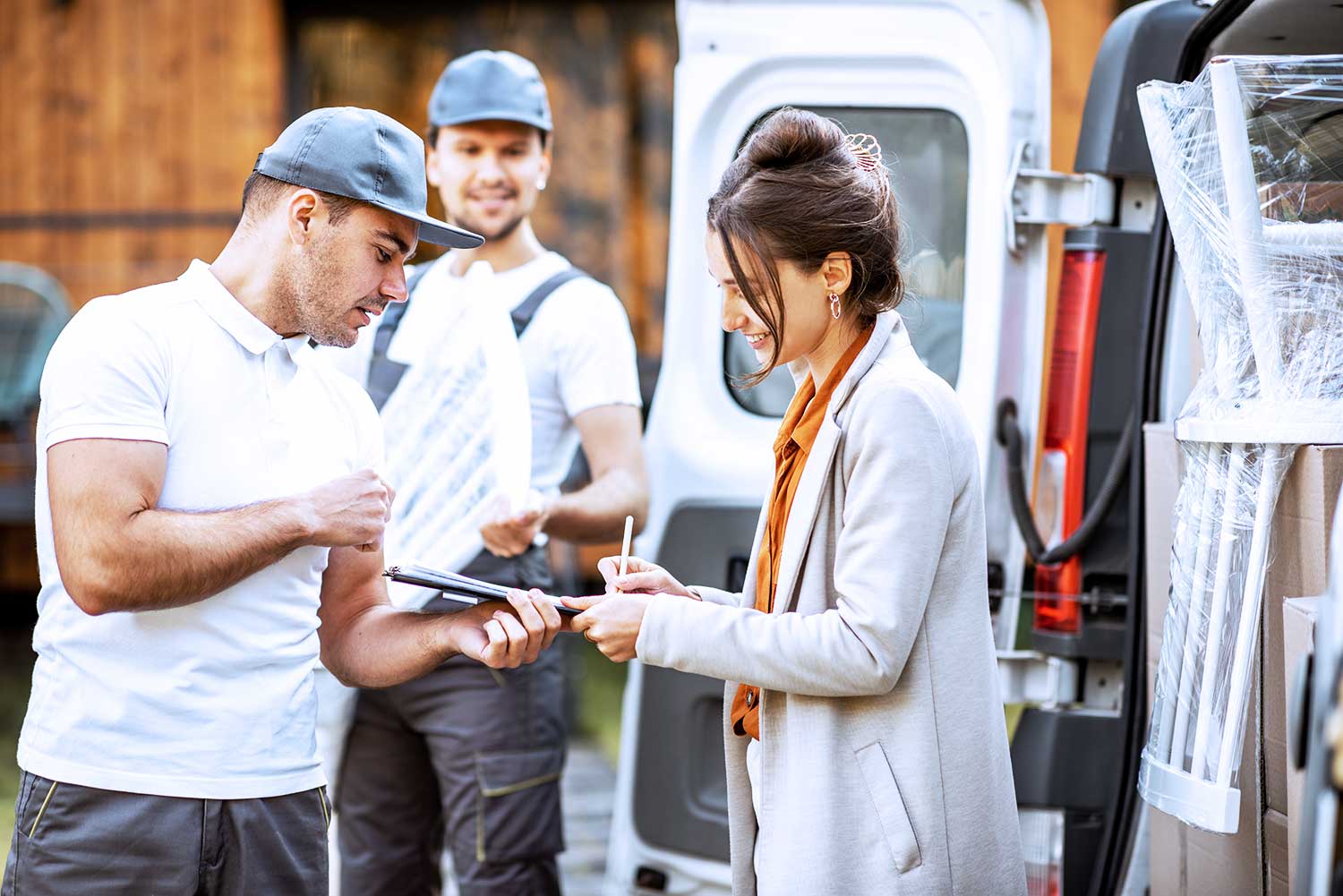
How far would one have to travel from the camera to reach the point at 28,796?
2029 millimetres

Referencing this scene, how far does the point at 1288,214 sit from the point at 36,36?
7789mm

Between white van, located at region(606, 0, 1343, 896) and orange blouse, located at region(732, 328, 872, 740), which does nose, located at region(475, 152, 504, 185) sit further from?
orange blouse, located at region(732, 328, 872, 740)

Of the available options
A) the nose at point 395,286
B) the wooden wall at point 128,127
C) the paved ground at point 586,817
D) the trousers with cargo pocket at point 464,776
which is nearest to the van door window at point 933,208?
the trousers with cargo pocket at point 464,776

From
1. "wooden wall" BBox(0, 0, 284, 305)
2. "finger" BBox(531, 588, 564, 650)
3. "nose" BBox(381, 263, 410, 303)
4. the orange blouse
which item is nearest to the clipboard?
"finger" BBox(531, 588, 564, 650)

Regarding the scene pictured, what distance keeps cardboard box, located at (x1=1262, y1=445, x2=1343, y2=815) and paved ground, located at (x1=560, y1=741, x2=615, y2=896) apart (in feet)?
8.78

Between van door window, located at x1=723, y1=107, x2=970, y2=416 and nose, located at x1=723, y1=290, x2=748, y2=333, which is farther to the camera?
van door window, located at x1=723, y1=107, x2=970, y2=416

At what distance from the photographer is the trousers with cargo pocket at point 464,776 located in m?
3.00

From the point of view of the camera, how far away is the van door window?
10.1ft

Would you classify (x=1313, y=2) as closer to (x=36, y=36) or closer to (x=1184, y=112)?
(x=1184, y=112)

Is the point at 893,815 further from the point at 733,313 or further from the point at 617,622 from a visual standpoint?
the point at 733,313

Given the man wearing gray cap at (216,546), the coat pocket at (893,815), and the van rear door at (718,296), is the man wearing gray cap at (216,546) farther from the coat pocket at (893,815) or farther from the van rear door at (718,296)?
the van rear door at (718,296)

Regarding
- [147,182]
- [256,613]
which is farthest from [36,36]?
[256,613]

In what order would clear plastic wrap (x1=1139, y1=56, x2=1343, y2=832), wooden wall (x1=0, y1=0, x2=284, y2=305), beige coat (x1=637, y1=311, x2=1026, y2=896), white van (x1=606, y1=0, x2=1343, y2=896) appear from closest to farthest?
beige coat (x1=637, y1=311, x2=1026, y2=896), clear plastic wrap (x1=1139, y1=56, x2=1343, y2=832), white van (x1=606, y1=0, x2=1343, y2=896), wooden wall (x1=0, y1=0, x2=284, y2=305)

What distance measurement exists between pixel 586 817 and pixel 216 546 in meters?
3.43
